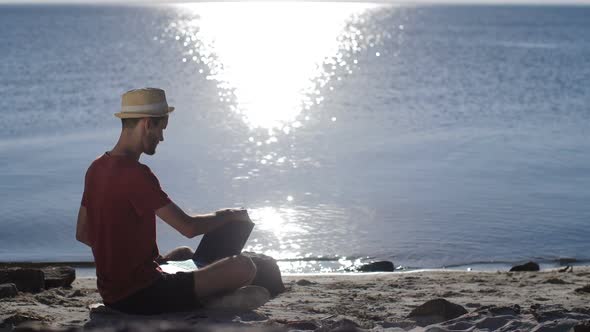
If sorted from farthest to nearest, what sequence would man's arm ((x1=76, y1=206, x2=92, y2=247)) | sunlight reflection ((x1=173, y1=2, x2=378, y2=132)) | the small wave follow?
the small wave, sunlight reflection ((x1=173, y1=2, x2=378, y2=132)), man's arm ((x1=76, y1=206, x2=92, y2=247))

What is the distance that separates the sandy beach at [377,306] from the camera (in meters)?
6.14

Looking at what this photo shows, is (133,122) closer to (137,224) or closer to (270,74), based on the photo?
(137,224)

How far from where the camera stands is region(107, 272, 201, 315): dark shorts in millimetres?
6125

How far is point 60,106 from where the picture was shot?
25234mm

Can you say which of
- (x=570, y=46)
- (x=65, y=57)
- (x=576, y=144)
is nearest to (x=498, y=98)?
(x=576, y=144)

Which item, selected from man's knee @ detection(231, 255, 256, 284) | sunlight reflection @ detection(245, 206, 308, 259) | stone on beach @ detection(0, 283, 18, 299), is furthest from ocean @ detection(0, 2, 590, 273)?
man's knee @ detection(231, 255, 256, 284)

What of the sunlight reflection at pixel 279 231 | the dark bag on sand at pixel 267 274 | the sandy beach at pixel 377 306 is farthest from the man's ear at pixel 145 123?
the sunlight reflection at pixel 279 231

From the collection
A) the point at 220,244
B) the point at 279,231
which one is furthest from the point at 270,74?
the point at 220,244

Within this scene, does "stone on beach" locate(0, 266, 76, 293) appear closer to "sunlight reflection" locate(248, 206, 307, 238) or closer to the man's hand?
the man's hand

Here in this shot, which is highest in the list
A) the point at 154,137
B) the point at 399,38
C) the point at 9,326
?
the point at 399,38

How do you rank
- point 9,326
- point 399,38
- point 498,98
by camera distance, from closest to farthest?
point 9,326
point 498,98
point 399,38

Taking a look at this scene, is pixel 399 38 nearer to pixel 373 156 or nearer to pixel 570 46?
pixel 570 46

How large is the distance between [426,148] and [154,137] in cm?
1227

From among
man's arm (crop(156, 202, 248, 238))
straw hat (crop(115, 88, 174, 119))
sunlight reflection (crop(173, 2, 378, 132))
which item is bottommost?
man's arm (crop(156, 202, 248, 238))
